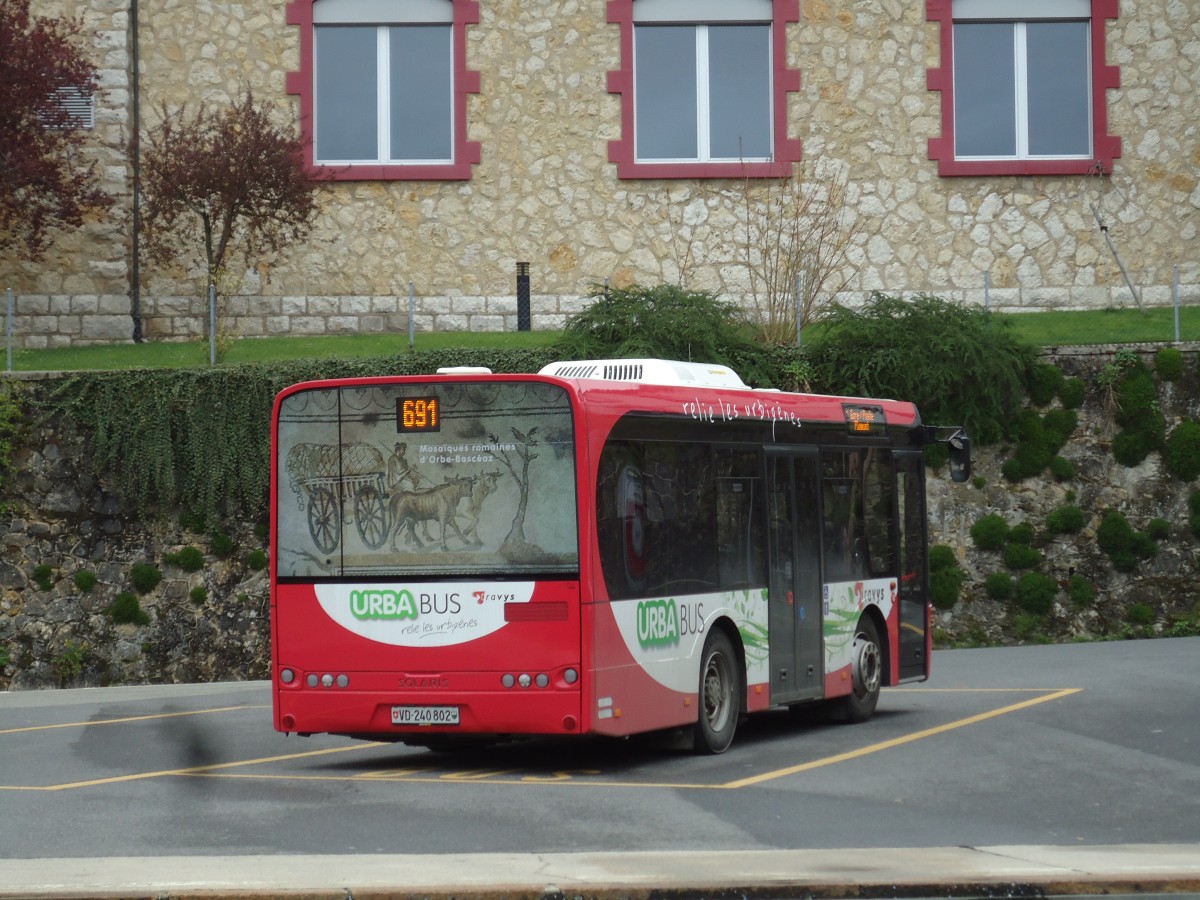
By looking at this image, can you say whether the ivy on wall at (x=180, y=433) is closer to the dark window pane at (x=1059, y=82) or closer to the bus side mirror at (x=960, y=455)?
the bus side mirror at (x=960, y=455)

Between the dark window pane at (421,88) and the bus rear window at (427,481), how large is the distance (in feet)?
53.9

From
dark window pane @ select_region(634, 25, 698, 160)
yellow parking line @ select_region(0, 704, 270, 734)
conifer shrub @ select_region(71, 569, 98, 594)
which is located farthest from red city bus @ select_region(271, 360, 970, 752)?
dark window pane @ select_region(634, 25, 698, 160)

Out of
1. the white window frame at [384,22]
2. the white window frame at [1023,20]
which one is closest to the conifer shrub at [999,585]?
the white window frame at [1023,20]

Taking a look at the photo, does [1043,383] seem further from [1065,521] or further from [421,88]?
[421,88]

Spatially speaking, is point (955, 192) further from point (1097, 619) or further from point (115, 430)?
point (115, 430)

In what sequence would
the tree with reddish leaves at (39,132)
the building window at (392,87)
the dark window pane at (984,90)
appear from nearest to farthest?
the tree with reddish leaves at (39,132), the building window at (392,87), the dark window pane at (984,90)

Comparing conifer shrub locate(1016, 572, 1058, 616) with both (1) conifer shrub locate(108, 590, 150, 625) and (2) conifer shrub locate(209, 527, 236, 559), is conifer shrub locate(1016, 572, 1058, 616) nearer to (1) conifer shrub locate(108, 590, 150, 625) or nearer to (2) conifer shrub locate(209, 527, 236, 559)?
(2) conifer shrub locate(209, 527, 236, 559)

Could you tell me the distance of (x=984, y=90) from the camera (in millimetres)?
29156

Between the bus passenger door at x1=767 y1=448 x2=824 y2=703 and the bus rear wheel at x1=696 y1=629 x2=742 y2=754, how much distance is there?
0.69 m

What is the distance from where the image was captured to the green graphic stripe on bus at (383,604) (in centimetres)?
1234

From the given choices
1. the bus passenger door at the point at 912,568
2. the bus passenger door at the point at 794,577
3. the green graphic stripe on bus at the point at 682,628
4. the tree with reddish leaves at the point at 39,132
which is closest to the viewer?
the green graphic stripe on bus at the point at 682,628

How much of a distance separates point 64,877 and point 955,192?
22.7 metres

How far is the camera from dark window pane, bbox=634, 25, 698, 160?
28688 mm

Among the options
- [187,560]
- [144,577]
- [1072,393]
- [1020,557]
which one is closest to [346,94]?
[187,560]
